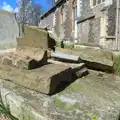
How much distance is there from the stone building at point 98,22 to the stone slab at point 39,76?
862 centimetres

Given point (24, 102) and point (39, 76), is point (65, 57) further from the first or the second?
point (24, 102)

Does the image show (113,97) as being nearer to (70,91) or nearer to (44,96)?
(70,91)

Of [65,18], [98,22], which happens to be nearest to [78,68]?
[98,22]

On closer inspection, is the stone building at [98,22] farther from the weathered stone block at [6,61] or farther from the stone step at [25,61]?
the weathered stone block at [6,61]

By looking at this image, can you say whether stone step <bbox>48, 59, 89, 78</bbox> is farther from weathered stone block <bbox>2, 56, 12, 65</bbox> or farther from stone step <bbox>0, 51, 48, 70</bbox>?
weathered stone block <bbox>2, 56, 12, 65</bbox>

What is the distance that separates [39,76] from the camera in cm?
260

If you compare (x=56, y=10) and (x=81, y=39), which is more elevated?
(x=56, y=10)

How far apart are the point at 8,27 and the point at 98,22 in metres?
8.17

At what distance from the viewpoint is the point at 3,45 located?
25.8ft

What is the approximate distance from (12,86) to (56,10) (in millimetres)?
26896

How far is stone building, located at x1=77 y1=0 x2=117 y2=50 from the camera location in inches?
510

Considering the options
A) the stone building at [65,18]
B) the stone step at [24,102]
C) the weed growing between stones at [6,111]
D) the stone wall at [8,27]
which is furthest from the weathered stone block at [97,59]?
the stone building at [65,18]

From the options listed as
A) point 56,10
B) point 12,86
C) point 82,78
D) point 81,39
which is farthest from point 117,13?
point 56,10

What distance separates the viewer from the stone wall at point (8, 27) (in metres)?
8.41
